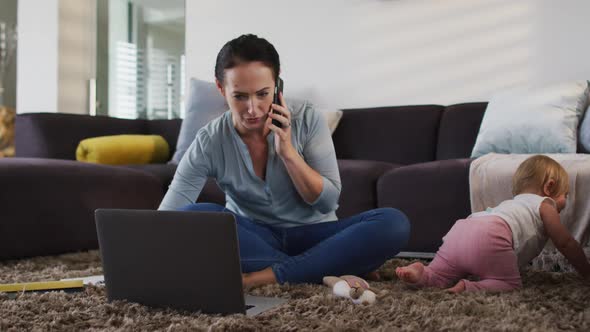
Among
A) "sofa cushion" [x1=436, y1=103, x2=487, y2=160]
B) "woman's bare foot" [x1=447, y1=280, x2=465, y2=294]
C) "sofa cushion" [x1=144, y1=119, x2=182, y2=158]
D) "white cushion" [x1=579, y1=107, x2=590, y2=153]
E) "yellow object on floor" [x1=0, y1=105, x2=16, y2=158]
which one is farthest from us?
"yellow object on floor" [x1=0, y1=105, x2=16, y2=158]

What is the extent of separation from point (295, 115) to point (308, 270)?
1.51ft

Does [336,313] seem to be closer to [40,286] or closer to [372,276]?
[372,276]

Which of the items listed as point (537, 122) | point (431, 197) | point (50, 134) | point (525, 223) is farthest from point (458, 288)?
point (50, 134)

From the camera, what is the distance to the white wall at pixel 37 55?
4934mm

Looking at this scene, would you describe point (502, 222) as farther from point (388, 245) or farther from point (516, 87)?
point (516, 87)

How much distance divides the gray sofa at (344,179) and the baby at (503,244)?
0.56 m

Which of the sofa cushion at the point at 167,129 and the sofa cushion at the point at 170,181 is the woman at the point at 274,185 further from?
the sofa cushion at the point at 167,129

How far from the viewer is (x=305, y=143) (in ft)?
6.24

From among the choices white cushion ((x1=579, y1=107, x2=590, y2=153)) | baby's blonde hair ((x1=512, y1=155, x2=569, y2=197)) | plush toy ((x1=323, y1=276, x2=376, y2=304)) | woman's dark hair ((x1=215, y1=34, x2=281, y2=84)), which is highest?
woman's dark hair ((x1=215, y1=34, x2=281, y2=84))

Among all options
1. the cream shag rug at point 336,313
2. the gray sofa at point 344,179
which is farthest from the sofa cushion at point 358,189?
the cream shag rug at point 336,313

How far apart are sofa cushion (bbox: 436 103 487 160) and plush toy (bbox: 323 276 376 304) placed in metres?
1.52

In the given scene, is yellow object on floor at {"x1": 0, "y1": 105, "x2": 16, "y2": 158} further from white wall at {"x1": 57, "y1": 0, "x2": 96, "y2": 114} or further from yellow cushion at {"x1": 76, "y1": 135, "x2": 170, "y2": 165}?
yellow cushion at {"x1": 76, "y1": 135, "x2": 170, "y2": 165}

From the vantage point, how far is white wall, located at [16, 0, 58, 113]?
16.2 feet

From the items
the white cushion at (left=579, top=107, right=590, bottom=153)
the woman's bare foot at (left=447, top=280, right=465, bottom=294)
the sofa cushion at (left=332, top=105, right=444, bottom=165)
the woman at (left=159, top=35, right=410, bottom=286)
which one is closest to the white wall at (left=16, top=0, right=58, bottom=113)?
the sofa cushion at (left=332, top=105, right=444, bottom=165)
